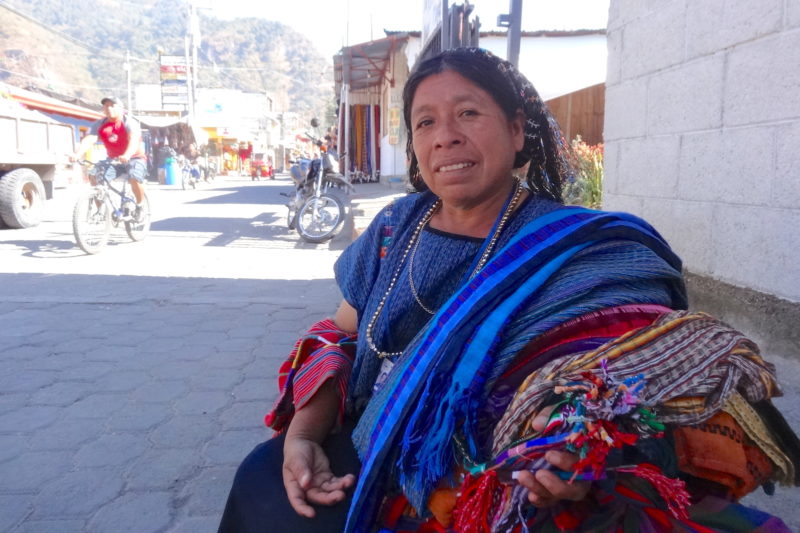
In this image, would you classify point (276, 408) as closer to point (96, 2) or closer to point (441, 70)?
point (441, 70)

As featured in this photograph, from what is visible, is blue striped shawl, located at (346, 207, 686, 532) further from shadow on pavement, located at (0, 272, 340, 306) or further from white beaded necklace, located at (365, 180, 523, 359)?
shadow on pavement, located at (0, 272, 340, 306)

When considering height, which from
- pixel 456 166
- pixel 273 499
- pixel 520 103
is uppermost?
pixel 520 103

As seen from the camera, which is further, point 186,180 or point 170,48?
point 170,48

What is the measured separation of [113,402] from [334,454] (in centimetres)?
201

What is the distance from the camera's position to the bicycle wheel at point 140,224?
8.06 metres

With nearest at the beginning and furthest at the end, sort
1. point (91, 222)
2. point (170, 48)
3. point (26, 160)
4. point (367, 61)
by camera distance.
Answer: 1. point (91, 222)
2. point (26, 160)
3. point (367, 61)
4. point (170, 48)

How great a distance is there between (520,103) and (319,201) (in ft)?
23.2

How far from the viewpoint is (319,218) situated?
8445mm

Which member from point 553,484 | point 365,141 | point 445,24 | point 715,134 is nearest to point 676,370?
point 553,484

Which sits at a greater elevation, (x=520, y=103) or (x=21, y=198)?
(x=520, y=103)

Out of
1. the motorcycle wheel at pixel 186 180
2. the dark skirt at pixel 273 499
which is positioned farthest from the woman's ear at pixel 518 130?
the motorcycle wheel at pixel 186 180

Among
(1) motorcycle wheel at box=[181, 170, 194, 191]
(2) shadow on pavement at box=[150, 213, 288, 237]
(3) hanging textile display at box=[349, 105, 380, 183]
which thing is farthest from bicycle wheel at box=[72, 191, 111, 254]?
(1) motorcycle wheel at box=[181, 170, 194, 191]

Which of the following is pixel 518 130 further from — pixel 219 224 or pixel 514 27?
pixel 219 224

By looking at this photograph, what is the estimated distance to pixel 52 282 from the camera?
5758 millimetres
